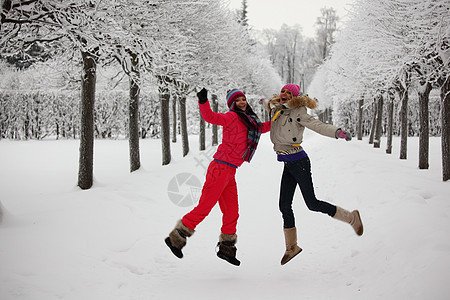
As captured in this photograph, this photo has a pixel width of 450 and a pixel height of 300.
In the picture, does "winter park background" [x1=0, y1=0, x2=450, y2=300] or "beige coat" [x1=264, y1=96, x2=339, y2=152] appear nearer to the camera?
"winter park background" [x1=0, y1=0, x2=450, y2=300]

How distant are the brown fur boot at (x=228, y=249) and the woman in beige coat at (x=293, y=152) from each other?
59 cm

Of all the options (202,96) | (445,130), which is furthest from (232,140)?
(445,130)

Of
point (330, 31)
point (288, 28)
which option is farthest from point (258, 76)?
point (288, 28)

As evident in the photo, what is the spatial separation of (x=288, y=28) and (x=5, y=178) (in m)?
56.6

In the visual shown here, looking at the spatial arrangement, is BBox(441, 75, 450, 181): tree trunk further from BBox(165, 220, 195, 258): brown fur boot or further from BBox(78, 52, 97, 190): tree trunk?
BBox(78, 52, 97, 190): tree trunk

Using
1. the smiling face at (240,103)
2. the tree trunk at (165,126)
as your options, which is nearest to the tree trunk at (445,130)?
the smiling face at (240,103)

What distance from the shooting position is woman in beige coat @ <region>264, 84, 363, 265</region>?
3.40m

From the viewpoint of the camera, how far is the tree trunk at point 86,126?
6418mm

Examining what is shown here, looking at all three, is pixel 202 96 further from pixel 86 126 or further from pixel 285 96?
pixel 86 126

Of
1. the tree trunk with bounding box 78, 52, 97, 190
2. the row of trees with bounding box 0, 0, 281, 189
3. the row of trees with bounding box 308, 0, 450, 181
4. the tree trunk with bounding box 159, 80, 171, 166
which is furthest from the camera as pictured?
the tree trunk with bounding box 159, 80, 171, 166

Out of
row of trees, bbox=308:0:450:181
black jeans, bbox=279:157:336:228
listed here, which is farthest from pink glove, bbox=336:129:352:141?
row of trees, bbox=308:0:450:181

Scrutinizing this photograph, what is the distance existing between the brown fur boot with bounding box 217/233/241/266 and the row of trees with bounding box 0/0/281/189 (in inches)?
136

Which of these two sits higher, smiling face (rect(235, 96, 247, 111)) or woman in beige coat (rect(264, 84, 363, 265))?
smiling face (rect(235, 96, 247, 111))

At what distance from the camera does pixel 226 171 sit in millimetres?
3318
